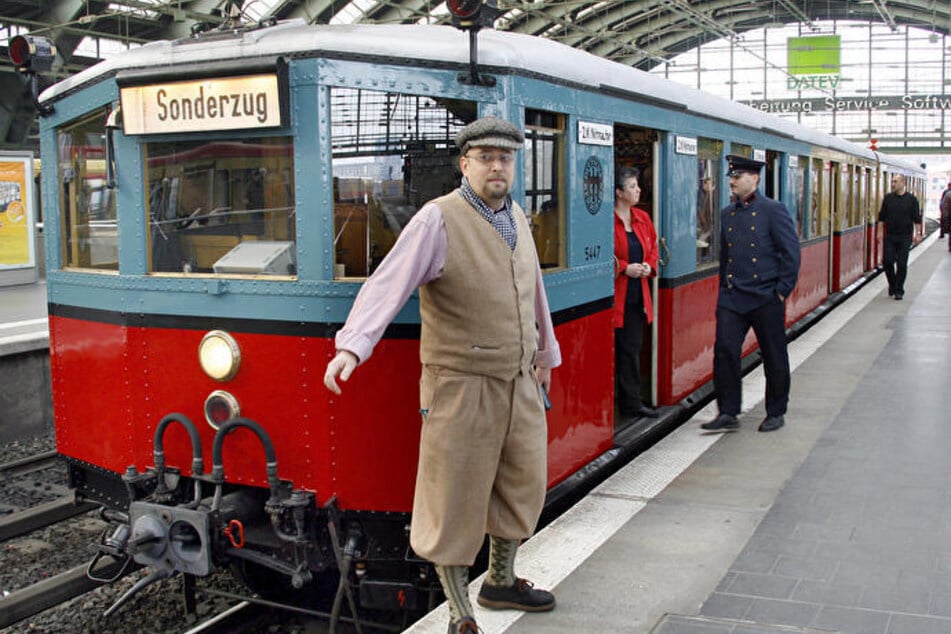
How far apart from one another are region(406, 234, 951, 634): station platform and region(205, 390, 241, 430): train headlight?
1.23m

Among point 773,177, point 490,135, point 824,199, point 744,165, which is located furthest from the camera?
point 824,199

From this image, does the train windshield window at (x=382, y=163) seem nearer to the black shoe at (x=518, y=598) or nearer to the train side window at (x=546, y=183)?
the train side window at (x=546, y=183)

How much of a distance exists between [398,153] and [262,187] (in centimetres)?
60

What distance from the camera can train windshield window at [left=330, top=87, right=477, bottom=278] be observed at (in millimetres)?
4230

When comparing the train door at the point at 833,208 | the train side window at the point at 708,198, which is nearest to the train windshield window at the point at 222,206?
the train side window at the point at 708,198

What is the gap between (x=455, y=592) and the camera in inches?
140

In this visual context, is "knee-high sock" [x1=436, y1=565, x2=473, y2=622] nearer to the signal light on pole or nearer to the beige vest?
the beige vest

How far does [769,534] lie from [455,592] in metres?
1.87

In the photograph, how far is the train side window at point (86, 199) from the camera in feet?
16.0

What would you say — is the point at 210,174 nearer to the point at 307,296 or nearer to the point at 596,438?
the point at 307,296

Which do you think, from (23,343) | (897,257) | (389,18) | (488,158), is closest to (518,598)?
(488,158)

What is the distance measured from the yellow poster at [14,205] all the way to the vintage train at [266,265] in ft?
28.8

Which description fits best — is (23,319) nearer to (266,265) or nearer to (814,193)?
(266,265)

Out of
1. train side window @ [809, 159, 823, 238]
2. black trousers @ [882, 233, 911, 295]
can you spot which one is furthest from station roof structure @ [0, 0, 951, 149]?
black trousers @ [882, 233, 911, 295]
